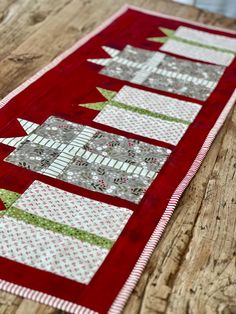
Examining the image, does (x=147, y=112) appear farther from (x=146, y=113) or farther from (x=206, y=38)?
(x=206, y=38)

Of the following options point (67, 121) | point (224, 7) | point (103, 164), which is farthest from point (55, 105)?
point (224, 7)

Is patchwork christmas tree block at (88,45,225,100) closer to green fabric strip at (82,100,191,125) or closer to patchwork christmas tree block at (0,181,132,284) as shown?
green fabric strip at (82,100,191,125)

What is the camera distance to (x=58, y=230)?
5.60ft

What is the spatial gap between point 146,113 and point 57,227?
2.46 ft

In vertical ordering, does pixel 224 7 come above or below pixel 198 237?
below

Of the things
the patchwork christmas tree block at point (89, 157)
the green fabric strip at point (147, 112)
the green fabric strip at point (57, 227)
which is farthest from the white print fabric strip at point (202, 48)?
the green fabric strip at point (57, 227)

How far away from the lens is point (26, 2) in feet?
10.5

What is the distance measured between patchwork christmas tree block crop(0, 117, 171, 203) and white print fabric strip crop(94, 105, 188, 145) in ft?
0.23

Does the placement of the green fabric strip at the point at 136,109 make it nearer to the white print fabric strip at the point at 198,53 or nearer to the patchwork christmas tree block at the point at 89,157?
the patchwork christmas tree block at the point at 89,157

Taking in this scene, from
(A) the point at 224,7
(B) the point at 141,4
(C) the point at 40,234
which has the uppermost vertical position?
(C) the point at 40,234

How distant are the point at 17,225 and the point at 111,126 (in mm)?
636

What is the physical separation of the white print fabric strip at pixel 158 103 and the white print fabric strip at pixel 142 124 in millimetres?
64

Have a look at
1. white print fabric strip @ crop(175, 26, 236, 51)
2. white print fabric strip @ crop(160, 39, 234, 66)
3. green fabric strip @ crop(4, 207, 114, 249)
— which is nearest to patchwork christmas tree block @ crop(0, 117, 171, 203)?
green fabric strip @ crop(4, 207, 114, 249)

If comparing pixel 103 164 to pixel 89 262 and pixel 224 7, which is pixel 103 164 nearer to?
pixel 89 262
